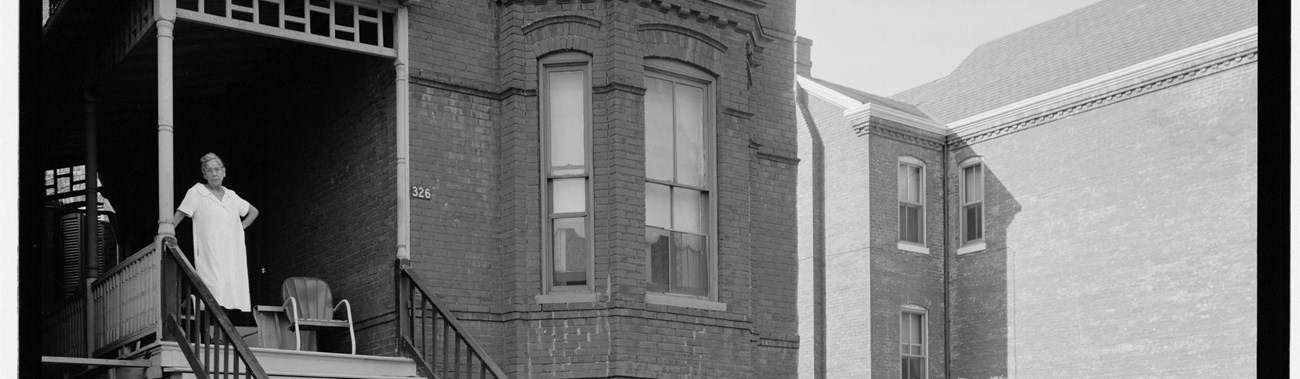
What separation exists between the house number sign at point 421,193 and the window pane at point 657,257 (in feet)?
5.99

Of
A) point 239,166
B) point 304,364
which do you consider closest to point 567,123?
point 304,364

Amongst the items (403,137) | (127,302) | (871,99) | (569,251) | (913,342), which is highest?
(871,99)

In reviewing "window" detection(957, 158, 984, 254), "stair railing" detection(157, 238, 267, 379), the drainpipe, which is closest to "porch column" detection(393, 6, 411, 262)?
"stair railing" detection(157, 238, 267, 379)

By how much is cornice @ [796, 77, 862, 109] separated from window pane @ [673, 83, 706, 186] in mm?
15611

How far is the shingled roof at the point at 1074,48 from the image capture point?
27641mm

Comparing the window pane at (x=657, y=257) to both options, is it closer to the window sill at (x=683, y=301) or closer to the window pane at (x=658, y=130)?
the window sill at (x=683, y=301)

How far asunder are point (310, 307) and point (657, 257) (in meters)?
2.85

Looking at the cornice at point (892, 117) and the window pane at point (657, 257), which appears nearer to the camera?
the window pane at point (657, 257)

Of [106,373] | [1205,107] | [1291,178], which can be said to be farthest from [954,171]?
[1291,178]

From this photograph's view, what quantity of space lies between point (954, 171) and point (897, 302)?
317cm

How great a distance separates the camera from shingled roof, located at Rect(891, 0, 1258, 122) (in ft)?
90.7

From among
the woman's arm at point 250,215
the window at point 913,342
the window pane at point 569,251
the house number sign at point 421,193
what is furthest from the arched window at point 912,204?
the woman's arm at point 250,215

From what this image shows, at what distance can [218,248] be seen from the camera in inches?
422

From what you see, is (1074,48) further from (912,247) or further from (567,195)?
(567,195)
